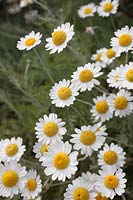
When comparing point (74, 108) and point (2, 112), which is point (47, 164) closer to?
point (74, 108)

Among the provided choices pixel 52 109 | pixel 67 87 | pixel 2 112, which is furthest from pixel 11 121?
pixel 67 87

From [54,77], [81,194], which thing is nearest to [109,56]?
[54,77]

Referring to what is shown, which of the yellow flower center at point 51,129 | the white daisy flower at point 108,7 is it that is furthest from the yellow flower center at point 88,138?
the white daisy flower at point 108,7

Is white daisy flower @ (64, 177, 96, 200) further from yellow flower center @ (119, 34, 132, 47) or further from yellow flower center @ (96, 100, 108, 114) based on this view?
yellow flower center @ (119, 34, 132, 47)

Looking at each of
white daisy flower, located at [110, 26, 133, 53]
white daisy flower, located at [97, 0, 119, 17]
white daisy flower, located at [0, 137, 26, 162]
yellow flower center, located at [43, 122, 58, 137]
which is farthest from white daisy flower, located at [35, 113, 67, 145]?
white daisy flower, located at [97, 0, 119, 17]

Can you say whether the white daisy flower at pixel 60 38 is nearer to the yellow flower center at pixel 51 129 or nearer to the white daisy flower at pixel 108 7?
the yellow flower center at pixel 51 129
